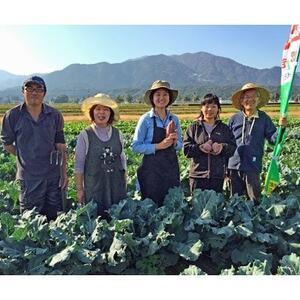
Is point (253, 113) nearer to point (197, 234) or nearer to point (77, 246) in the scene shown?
point (197, 234)

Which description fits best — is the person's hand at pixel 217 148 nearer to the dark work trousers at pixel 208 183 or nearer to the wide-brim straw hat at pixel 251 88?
the dark work trousers at pixel 208 183

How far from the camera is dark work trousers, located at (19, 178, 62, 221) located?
4062 millimetres

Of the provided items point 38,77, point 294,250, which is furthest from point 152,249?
point 38,77

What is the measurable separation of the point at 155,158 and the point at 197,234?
2.79ft

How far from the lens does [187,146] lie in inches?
171

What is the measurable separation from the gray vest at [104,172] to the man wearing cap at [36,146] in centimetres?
31

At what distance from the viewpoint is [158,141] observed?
13.9 feet

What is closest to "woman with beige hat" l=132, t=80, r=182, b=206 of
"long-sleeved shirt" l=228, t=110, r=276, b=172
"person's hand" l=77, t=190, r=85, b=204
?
"person's hand" l=77, t=190, r=85, b=204

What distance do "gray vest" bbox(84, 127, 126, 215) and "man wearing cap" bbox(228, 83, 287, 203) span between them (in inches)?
52.3

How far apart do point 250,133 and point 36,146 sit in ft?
7.08

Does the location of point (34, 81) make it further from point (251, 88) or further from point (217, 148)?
point (251, 88)
